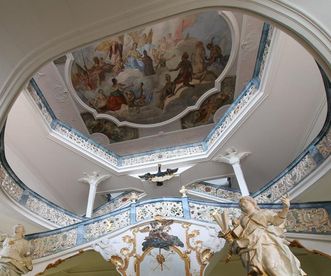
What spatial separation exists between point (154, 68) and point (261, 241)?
11.8 meters

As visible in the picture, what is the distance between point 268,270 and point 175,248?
3650 millimetres

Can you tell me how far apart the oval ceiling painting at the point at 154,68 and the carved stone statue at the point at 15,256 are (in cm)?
955

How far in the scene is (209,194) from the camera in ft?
37.9

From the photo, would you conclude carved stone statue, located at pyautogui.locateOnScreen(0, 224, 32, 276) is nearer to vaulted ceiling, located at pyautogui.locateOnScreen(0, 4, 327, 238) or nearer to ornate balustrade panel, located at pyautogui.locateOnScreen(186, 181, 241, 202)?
vaulted ceiling, located at pyautogui.locateOnScreen(0, 4, 327, 238)

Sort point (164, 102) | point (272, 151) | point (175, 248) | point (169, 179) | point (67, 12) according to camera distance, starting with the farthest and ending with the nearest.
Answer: point (164, 102) → point (169, 179) → point (272, 151) → point (175, 248) → point (67, 12)

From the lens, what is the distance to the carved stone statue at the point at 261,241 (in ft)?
10.5

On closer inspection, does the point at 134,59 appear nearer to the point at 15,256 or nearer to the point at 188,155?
the point at 188,155

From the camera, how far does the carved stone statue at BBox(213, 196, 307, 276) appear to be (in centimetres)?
321

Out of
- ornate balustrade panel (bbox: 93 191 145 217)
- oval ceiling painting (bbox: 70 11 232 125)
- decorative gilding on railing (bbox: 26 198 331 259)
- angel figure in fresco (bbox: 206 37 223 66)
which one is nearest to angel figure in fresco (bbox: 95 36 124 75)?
oval ceiling painting (bbox: 70 11 232 125)

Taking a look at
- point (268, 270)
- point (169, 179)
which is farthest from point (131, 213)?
point (268, 270)

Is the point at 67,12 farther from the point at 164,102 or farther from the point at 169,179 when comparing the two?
the point at 164,102

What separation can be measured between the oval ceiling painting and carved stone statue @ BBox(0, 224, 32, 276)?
31.3ft

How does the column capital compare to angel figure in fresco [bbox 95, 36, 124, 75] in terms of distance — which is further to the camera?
angel figure in fresco [bbox 95, 36, 124, 75]

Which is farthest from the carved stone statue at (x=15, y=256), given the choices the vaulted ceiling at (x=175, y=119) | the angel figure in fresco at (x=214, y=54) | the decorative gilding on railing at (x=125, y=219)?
the angel figure in fresco at (x=214, y=54)
